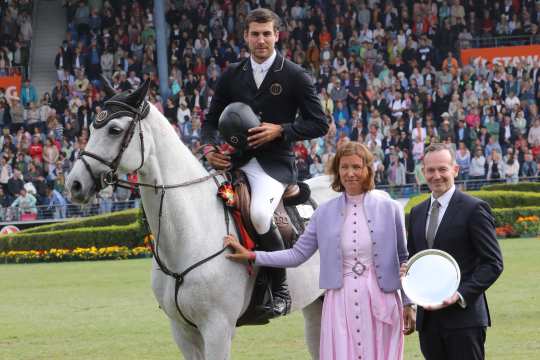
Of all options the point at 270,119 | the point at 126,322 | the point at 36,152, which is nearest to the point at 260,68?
the point at 270,119

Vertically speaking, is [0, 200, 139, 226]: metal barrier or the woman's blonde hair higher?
the woman's blonde hair

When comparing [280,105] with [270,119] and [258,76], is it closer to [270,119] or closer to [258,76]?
[270,119]

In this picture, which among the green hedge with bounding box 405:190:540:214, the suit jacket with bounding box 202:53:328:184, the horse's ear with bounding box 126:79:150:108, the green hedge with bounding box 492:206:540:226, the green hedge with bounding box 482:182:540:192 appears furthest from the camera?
the green hedge with bounding box 482:182:540:192

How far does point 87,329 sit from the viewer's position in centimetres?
1281

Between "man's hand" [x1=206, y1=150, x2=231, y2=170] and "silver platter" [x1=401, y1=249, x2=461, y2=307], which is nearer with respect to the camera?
"silver platter" [x1=401, y1=249, x2=461, y2=307]

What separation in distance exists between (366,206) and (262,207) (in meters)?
1.60

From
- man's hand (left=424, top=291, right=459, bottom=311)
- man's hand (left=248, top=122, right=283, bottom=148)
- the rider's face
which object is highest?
the rider's face

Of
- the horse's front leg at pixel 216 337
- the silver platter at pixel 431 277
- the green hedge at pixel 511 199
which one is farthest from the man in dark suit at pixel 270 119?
the green hedge at pixel 511 199

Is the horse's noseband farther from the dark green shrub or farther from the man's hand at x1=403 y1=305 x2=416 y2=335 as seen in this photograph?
the dark green shrub

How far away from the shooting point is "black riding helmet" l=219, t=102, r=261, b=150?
756 centimetres

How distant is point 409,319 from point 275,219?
1.97 meters

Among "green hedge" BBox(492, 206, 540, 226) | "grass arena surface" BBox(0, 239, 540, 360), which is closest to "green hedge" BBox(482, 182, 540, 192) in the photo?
"green hedge" BBox(492, 206, 540, 226)

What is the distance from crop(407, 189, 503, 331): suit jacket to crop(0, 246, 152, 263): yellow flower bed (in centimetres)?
1730

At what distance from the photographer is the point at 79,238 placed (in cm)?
2344
